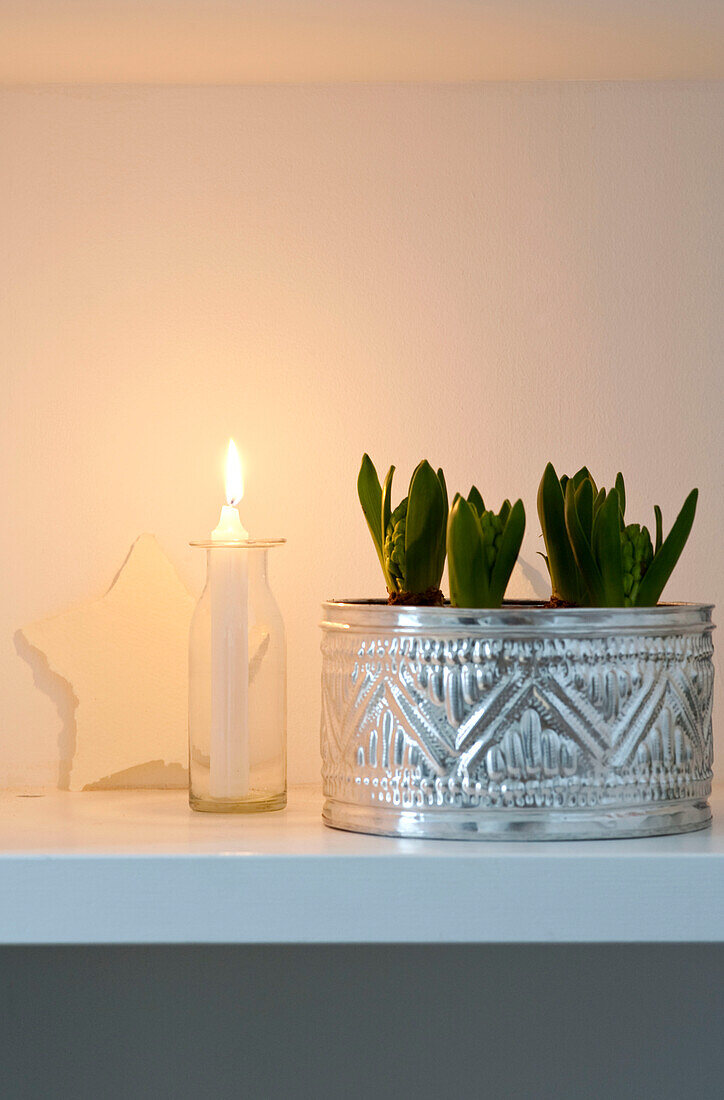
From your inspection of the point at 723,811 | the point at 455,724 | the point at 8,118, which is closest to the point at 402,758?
the point at 455,724

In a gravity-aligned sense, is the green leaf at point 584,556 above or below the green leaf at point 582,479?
below

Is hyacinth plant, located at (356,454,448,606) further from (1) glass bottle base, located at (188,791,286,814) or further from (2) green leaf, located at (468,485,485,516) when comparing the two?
(1) glass bottle base, located at (188,791,286,814)

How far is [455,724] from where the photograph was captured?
50 cm

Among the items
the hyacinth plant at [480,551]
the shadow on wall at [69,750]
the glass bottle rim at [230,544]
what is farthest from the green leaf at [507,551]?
the shadow on wall at [69,750]

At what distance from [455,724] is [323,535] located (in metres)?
0.23

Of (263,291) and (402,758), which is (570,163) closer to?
→ (263,291)

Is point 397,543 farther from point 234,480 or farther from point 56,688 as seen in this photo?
point 56,688

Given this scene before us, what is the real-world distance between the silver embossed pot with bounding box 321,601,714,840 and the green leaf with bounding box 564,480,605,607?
31 mm

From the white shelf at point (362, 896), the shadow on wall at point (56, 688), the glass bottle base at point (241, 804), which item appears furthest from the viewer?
the shadow on wall at point (56, 688)

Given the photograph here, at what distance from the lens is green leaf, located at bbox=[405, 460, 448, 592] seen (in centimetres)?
54

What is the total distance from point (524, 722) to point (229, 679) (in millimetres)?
167

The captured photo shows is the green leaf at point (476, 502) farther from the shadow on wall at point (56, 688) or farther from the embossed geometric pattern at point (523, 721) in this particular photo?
the shadow on wall at point (56, 688)

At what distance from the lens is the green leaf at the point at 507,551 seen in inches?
20.7

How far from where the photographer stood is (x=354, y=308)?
2.29 feet
